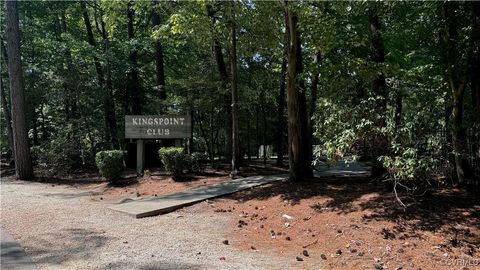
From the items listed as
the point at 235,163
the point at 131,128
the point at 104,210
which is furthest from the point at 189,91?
the point at 104,210

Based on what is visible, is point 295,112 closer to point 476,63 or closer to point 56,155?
point 476,63

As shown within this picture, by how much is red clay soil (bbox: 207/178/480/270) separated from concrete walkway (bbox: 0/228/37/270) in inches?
110

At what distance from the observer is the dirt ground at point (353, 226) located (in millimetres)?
4863

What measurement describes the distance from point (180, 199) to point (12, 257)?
4.11 metres

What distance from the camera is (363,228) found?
571 centimetres

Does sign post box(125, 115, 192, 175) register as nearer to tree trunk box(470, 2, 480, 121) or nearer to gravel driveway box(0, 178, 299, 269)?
gravel driveway box(0, 178, 299, 269)

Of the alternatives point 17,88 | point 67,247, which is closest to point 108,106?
point 17,88

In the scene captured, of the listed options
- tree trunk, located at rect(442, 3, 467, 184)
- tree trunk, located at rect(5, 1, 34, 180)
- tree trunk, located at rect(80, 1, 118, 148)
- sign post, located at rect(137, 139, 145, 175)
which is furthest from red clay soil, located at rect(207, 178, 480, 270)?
tree trunk, located at rect(80, 1, 118, 148)

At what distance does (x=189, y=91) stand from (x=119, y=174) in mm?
3579

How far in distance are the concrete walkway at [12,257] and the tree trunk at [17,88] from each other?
8.96 m

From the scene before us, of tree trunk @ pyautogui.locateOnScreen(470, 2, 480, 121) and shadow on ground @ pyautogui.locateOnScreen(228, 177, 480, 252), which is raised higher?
tree trunk @ pyautogui.locateOnScreen(470, 2, 480, 121)

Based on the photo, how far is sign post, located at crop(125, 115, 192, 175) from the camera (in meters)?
12.7

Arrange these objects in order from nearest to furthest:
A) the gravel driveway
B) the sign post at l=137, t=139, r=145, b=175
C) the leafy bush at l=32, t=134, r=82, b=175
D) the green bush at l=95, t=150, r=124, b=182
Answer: the gravel driveway, the green bush at l=95, t=150, r=124, b=182, the sign post at l=137, t=139, r=145, b=175, the leafy bush at l=32, t=134, r=82, b=175

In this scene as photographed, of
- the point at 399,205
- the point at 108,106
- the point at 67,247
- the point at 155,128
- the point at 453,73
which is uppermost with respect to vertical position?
the point at 108,106
